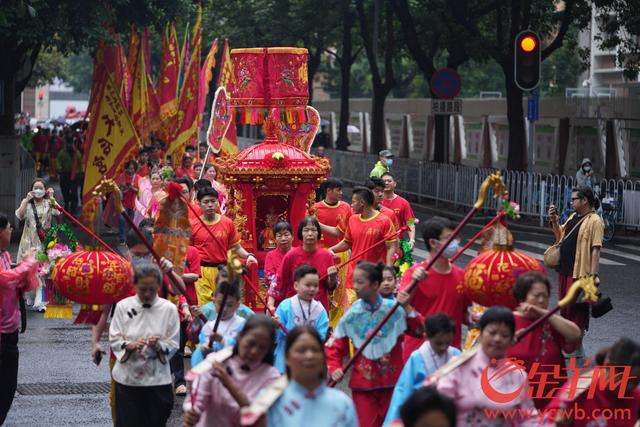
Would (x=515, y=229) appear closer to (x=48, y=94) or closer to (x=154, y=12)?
(x=154, y=12)

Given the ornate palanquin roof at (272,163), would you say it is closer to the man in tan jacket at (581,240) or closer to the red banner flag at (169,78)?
the man in tan jacket at (581,240)

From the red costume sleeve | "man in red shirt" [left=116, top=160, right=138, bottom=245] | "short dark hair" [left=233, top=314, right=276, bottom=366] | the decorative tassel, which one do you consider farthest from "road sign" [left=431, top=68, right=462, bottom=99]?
"short dark hair" [left=233, top=314, right=276, bottom=366]

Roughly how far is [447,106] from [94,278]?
20220 millimetres

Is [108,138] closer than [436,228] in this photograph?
No

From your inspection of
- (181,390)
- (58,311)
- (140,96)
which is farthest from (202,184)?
(140,96)

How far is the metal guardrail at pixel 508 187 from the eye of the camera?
78.8ft

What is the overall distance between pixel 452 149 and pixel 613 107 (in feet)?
35.3

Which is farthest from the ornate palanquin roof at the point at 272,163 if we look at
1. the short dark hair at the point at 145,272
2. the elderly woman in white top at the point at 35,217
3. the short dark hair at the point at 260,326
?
the short dark hair at the point at 260,326

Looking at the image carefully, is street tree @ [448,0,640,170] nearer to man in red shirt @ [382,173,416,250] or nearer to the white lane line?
the white lane line

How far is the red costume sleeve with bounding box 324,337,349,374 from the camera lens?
7.41 meters

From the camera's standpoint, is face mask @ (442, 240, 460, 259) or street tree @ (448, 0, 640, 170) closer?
face mask @ (442, 240, 460, 259)

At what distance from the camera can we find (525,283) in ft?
23.1

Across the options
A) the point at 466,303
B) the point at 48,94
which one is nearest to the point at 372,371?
the point at 466,303

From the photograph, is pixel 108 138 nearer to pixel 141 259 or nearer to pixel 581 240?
pixel 581 240
